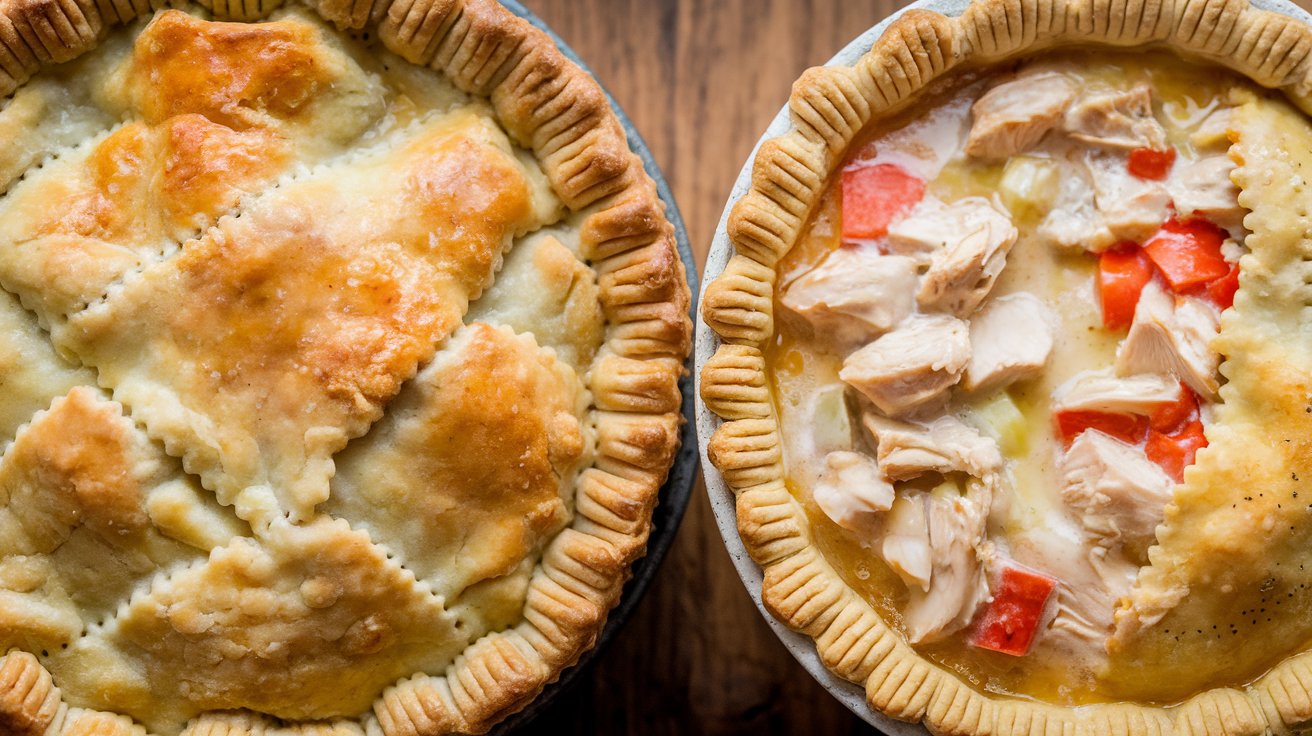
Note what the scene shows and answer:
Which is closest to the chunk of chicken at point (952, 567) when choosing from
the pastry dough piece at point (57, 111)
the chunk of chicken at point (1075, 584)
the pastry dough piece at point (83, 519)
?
the chunk of chicken at point (1075, 584)

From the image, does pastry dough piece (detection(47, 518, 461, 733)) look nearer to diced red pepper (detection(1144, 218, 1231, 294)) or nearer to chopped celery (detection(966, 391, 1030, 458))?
chopped celery (detection(966, 391, 1030, 458))

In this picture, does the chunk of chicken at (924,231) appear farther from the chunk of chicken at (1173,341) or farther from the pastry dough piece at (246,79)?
the pastry dough piece at (246,79)

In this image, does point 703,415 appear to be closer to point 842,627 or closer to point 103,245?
point 842,627

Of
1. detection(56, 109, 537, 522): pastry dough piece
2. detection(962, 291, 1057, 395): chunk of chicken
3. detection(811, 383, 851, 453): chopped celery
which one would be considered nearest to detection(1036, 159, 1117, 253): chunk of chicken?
detection(962, 291, 1057, 395): chunk of chicken

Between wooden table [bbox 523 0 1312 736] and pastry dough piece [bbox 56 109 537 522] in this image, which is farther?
wooden table [bbox 523 0 1312 736]

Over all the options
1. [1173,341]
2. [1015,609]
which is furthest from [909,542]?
[1173,341]
